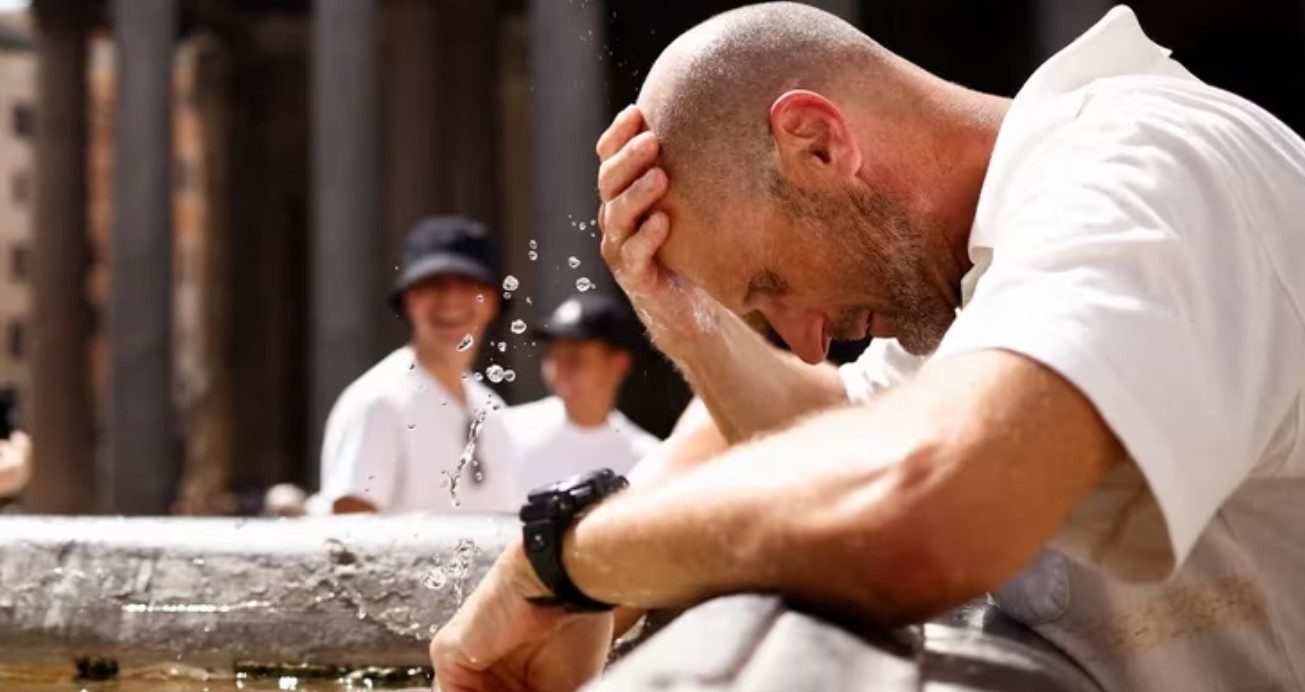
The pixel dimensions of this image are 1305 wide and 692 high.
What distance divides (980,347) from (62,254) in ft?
73.8

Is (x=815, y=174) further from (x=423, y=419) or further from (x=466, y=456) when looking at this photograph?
(x=423, y=419)

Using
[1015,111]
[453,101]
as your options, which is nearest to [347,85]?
[453,101]

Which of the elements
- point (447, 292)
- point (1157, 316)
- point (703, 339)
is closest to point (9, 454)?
point (447, 292)

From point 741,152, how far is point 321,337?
49.6ft

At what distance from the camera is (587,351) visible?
7250 mm

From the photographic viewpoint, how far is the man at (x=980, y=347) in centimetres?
179

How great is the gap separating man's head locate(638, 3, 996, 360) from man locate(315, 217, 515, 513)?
307cm

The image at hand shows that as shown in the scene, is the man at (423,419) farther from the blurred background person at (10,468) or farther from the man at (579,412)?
the blurred background person at (10,468)

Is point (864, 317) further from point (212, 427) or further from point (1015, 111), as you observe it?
point (212, 427)

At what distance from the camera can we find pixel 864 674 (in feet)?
5.42

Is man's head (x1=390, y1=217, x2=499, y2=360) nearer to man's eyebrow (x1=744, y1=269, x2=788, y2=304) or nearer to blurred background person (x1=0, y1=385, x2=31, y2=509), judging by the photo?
blurred background person (x1=0, y1=385, x2=31, y2=509)

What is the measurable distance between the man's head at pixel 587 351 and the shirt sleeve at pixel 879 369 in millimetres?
3688

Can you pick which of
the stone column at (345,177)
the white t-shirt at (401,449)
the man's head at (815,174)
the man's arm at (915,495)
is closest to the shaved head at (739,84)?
the man's head at (815,174)

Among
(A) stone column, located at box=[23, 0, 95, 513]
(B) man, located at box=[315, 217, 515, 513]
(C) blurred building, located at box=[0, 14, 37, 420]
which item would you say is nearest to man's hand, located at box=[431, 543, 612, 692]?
(B) man, located at box=[315, 217, 515, 513]
